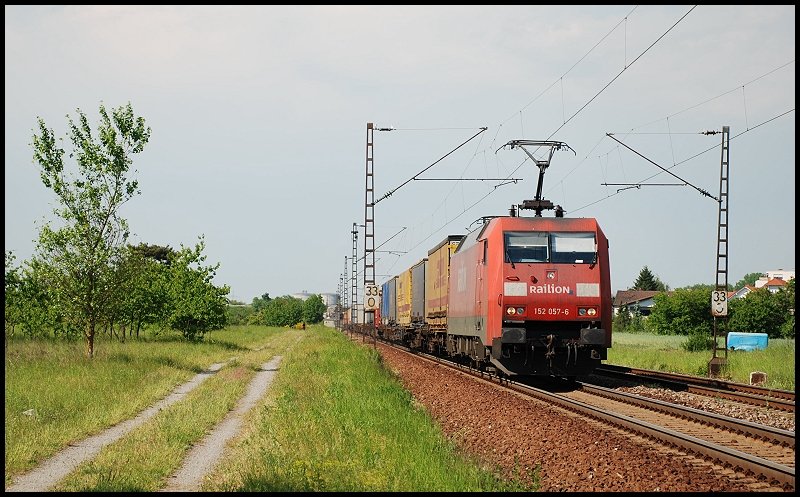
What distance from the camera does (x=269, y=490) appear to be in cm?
866

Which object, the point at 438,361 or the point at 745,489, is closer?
the point at 745,489

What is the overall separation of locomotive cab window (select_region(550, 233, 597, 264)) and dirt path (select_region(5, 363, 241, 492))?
366 inches

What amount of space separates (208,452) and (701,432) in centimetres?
745

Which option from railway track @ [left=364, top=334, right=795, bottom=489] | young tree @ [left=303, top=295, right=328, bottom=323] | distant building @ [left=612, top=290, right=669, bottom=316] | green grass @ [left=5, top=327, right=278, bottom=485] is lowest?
young tree @ [left=303, top=295, right=328, bottom=323]

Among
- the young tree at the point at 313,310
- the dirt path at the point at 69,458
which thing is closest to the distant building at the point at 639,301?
the young tree at the point at 313,310

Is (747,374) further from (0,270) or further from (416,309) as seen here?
(0,270)

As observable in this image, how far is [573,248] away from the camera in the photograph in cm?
1886

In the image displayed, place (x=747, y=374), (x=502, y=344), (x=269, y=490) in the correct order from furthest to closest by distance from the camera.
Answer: (x=747, y=374) < (x=502, y=344) < (x=269, y=490)

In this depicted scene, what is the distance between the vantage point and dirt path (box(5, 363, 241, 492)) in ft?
34.4

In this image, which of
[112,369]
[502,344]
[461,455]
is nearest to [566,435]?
[461,455]

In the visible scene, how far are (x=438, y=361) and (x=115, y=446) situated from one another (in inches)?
792

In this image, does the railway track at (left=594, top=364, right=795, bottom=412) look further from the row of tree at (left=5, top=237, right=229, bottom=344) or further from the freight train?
the row of tree at (left=5, top=237, right=229, bottom=344)

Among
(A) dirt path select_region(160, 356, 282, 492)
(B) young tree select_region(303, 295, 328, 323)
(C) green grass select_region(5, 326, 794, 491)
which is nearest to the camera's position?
(C) green grass select_region(5, 326, 794, 491)

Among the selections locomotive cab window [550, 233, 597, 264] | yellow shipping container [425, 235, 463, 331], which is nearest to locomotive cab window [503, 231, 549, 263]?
locomotive cab window [550, 233, 597, 264]
